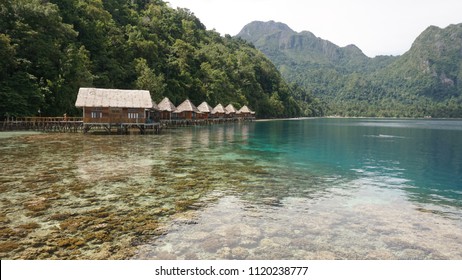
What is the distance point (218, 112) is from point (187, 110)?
15.8 meters

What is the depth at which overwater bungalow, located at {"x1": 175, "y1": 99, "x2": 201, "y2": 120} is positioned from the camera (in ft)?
204

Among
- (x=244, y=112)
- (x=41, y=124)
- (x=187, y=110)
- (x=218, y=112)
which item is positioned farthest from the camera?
(x=244, y=112)

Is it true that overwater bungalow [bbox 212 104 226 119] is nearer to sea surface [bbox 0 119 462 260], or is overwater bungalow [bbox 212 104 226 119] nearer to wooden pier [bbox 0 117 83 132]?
wooden pier [bbox 0 117 83 132]

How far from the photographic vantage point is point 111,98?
38.9 m

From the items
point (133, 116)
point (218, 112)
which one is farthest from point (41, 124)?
point (218, 112)

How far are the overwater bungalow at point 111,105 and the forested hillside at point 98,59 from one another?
17.8 feet

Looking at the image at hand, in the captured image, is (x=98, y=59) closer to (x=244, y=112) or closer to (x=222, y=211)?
(x=244, y=112)

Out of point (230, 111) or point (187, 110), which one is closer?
point (187, 110)

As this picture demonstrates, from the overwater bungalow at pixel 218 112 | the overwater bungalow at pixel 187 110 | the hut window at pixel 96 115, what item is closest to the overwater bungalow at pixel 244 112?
the overwater bungalow at pixel 218 112

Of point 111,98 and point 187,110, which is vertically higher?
point 111,98

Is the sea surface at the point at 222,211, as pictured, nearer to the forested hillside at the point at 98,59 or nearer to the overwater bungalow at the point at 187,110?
the forested hillside at the point at 98,59

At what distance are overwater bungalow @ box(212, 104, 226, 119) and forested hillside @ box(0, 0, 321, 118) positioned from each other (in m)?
7.75

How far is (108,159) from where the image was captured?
1883cm

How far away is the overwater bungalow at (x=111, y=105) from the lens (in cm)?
3778
